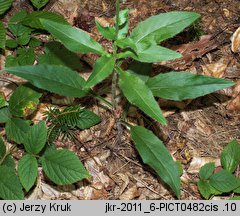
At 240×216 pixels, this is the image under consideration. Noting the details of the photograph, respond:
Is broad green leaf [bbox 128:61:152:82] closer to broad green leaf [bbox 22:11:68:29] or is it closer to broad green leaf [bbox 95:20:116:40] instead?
broad green leaf [bbox 95:20:116:40]

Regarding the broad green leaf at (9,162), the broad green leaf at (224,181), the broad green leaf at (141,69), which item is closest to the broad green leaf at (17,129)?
the broad green leaf at (9,162)

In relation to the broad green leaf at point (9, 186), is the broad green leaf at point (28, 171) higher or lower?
higher

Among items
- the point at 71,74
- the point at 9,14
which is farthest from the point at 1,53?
the point at 71,74

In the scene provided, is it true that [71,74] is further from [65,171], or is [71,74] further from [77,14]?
[77,14]

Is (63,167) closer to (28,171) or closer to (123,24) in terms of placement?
(28,171)

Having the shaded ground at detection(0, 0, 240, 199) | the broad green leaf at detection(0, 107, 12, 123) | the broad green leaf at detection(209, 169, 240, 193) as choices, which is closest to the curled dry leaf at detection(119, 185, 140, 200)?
the shaded ground at detection(0, 0, 240, 199)

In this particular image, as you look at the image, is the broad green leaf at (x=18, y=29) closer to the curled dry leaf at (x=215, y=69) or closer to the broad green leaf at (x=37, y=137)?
the broad green leaf at (x=37, y=137)
